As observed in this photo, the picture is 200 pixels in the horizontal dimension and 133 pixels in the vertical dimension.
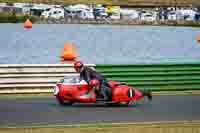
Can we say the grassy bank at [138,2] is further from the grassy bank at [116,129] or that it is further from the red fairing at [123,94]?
the grassy bank at [116,129]

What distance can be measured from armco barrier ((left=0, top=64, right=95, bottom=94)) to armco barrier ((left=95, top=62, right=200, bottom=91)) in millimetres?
1310

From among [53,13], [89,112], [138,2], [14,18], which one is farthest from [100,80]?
[138,2]

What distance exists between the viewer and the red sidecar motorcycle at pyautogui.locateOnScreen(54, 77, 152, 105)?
19.7 meters

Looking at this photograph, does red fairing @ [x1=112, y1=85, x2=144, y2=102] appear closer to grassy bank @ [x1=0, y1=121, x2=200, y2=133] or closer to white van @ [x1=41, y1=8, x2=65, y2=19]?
grassy bank @ [x1=0, y1=121, x2=200, y2=133]

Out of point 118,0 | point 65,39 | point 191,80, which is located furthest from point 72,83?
point 118,0

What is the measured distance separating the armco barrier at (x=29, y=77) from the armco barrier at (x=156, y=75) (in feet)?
4.30

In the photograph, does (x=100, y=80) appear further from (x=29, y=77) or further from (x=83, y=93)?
(x=29, y=77)

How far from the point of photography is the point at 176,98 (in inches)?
843

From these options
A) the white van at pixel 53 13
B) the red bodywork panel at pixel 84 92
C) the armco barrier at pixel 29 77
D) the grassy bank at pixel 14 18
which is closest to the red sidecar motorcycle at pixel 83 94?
the red bodywork panel at pixel 84 92

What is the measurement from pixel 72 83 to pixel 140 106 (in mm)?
1816

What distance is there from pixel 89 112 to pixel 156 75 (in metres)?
5.04

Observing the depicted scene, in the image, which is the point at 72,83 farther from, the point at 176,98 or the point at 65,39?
the point at 65,39

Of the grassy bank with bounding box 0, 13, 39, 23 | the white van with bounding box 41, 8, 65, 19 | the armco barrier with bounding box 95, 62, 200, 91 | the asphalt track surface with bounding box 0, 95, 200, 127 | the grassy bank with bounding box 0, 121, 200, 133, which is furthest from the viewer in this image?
the white van with bounding box 41, 8, 65, 19

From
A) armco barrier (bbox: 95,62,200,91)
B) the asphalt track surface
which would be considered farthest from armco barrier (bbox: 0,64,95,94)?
armco barrier (bbox: 95,62,200,91)
